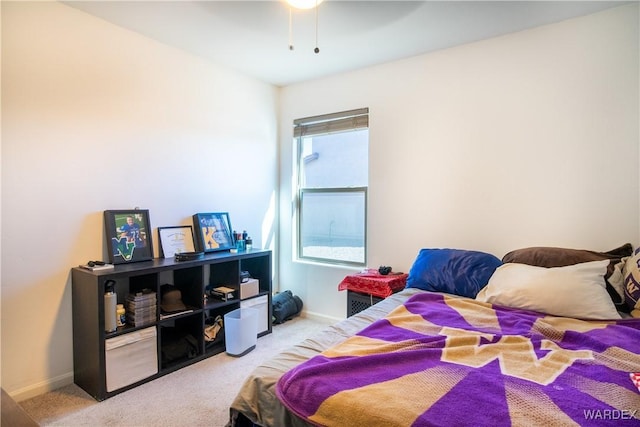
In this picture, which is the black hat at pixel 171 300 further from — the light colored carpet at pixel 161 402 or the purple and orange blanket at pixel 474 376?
the purple and orange blanket at pixel 474 376

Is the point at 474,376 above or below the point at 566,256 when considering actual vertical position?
below

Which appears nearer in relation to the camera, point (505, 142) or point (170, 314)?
point (170, 314)

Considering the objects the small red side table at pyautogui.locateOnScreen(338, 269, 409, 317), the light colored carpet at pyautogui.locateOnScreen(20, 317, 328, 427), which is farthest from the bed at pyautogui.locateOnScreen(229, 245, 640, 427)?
the light colored carpet at pyautogui.locateOnScreen(20, 317, 328, 427)

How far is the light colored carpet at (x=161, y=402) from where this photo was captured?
1.89 m

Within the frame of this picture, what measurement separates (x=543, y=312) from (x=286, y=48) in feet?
8.43

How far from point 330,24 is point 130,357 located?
2.59 meters

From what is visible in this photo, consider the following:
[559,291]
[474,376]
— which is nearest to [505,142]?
[559,291]

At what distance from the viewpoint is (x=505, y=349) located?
139 cm

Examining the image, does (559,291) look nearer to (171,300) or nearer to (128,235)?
(171,300)

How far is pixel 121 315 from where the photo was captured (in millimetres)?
2258

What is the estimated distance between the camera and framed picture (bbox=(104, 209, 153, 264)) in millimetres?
2412

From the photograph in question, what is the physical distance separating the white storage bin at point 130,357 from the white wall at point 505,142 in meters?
1.67

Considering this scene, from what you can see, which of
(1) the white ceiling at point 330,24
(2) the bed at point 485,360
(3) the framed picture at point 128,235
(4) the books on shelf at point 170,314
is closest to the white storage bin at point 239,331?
(4) the books on shelf at point 170,314

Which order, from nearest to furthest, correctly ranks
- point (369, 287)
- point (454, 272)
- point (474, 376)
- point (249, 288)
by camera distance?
point (474, 376) → point (454, 272) → point (369, 287) → point (249, 288)
